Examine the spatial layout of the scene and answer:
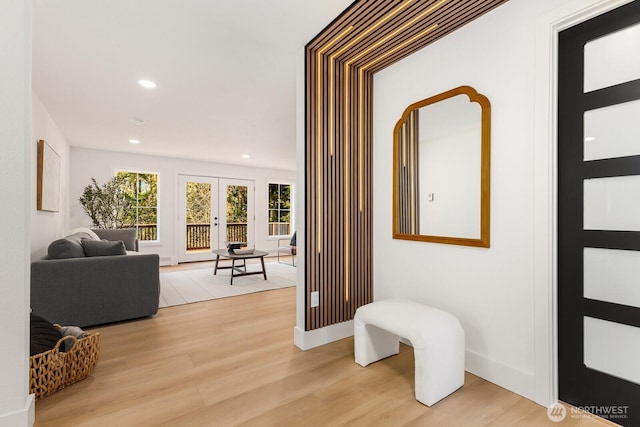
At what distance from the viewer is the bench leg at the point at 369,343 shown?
6.99 feet

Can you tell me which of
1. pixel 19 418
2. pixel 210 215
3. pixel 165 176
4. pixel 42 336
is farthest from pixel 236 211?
pixel 19 418

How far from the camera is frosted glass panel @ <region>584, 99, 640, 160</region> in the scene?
1.46 meters

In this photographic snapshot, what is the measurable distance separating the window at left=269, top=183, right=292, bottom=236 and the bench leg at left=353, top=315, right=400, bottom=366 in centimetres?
630

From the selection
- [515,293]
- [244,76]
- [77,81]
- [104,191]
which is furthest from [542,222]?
[104,191]

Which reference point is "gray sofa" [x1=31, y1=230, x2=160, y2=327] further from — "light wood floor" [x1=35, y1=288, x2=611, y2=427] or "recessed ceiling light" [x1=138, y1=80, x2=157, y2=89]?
"recessed ceiling light" [x1=138, y1=80, x2=157, y2=89]

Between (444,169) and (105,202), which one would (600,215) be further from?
(105,202)

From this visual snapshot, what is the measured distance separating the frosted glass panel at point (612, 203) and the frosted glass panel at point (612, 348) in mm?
501

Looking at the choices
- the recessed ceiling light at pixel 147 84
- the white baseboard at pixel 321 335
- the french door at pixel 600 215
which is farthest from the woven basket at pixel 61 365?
the french door at pixel 600 215

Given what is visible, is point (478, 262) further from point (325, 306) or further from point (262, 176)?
point (262, 176)

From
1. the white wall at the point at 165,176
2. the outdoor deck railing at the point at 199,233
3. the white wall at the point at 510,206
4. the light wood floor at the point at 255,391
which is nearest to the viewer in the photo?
the light wood floor at the point at 255,391

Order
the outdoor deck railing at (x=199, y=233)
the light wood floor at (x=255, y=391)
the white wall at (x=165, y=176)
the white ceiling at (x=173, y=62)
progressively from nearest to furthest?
1. the light wood floor at (x=255, y=391)
2. the white ceiling at (x=173, y=62)
3. the white wall at (x=165, y=176)
4. the outdoor deck railing at (x=199, y=233)

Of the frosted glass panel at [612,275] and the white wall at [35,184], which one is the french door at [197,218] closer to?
the white wall at [35,184]

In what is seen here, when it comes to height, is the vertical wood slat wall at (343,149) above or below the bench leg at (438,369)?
above

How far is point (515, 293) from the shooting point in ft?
5.99
